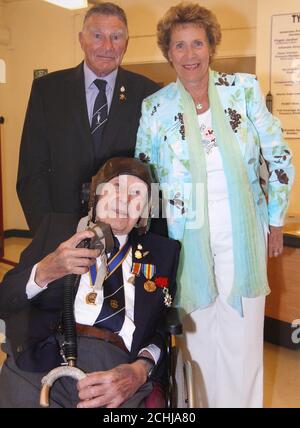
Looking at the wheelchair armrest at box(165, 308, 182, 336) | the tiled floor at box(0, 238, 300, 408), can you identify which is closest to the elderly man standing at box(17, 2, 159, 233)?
the wheelchair armrest at box(165, 308, 182, 336)

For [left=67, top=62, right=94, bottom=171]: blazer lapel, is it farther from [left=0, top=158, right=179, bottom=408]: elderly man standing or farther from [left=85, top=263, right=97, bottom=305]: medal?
Result: [left=85, top=263, right=97, bottom=305]: medal

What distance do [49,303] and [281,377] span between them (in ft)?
5.93

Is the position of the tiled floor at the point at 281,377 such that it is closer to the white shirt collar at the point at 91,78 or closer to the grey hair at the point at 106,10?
the white shirt collar at the point at 91,78

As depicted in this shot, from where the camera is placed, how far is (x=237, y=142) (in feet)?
6.12

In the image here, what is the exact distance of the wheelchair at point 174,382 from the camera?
154cm

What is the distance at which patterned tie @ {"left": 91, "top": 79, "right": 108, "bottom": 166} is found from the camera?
2109 millimetres

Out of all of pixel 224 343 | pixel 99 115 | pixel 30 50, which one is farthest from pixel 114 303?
pixel 30 50

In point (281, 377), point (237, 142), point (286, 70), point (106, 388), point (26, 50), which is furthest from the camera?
point (26, 50)

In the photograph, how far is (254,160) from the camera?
6.30 feet

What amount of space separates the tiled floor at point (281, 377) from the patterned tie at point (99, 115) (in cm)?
165

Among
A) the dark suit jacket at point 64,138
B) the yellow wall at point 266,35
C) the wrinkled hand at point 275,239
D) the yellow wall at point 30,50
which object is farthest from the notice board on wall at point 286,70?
the wrinkled hand at point 275,239

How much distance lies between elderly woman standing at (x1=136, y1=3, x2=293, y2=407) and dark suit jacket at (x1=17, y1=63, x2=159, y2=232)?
0.48 feet

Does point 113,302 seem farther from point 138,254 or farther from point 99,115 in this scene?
point 99,115

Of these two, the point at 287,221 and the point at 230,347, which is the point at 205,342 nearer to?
the point at 230,347
